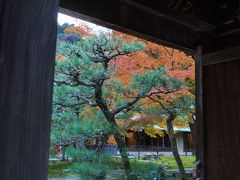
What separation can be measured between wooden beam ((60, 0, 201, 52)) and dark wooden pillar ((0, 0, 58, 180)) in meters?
1.29

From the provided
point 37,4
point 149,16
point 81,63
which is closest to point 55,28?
point 37,4

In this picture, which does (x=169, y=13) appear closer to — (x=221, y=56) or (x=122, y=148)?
(x=221, y=56)

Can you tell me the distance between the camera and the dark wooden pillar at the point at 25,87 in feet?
1.54

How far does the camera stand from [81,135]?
7.00 m

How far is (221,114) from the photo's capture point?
2.61m

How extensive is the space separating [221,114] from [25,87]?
2.35 meters

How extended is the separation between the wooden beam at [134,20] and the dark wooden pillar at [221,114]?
0.29 m

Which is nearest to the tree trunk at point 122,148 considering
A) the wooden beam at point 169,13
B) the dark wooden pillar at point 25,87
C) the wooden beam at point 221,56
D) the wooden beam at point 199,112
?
the wooden beam at point 199,112

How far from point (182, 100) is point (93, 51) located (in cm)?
282

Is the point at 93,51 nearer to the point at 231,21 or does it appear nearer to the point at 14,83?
the point at 231,21

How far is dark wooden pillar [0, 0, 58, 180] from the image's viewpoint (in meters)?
0.47

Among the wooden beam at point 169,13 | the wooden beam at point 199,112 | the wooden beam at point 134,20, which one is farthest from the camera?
the wooden beam at point 199,112

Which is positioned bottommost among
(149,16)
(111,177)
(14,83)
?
(111,177)

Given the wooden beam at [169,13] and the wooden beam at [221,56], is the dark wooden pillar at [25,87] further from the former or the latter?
the wooden beam at [221,56]
